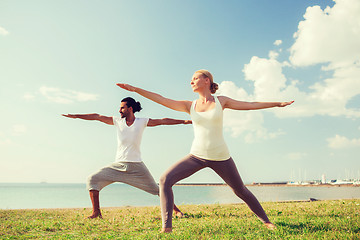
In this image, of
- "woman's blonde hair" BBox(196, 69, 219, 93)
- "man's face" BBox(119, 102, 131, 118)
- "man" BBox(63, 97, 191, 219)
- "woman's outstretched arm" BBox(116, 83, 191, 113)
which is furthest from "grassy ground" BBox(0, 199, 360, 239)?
"man's face" BBox(119, 102, 131, 118)

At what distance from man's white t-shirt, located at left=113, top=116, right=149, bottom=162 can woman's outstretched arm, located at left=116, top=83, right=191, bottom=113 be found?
2519mm

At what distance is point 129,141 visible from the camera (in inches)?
288

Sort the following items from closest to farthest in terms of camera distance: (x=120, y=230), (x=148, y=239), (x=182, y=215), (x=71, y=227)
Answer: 1. (x=148, y=239)
2. (x=120, y=230)
3. (x=71, y=227)
4. (x=182, y=215)

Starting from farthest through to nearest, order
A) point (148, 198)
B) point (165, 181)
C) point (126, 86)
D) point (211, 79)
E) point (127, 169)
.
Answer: point (148, 198), point (127, 169), point (211, 79), point (126, 86), point (165, 181)

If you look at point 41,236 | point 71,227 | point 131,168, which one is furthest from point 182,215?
point 41,236

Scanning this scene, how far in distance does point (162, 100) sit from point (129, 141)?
8.60 ft

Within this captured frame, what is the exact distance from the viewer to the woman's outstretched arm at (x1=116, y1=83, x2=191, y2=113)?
496cm

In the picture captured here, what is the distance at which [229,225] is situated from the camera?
17.5ft

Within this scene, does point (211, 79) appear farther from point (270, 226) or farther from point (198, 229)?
point (270, 226)

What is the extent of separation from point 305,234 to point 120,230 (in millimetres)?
3421

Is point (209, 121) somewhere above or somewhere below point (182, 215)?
above

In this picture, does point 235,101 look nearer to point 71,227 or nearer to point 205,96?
point 205,96

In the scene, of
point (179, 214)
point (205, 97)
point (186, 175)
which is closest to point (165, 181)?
point (186, 175)

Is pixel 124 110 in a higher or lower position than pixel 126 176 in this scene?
higher
